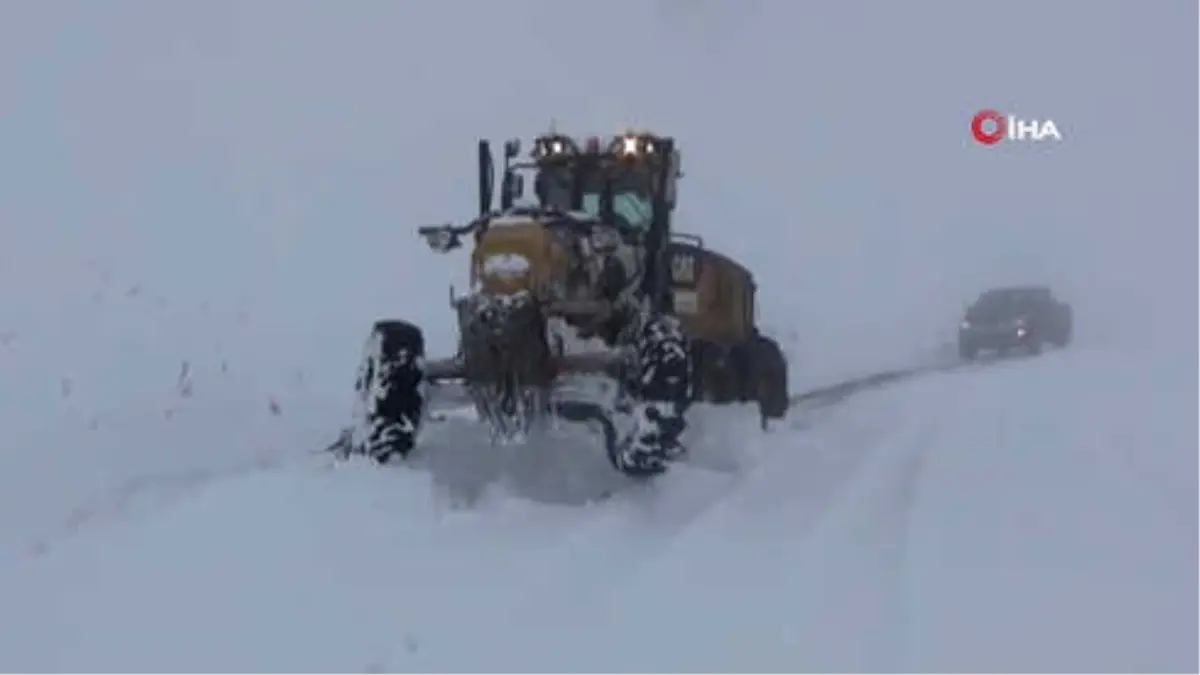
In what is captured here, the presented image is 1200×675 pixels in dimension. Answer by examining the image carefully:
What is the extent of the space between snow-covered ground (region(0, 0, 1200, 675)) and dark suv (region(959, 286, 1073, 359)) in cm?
225

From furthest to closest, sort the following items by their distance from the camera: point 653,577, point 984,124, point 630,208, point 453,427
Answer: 1. point 984,124
2. point 630,208
3. point 453,427
4. point 653,577

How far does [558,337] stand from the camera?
11234mm

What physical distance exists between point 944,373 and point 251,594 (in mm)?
16837

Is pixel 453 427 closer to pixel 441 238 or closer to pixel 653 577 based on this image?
pixel 441 238

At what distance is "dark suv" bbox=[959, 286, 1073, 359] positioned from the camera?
96.6ft

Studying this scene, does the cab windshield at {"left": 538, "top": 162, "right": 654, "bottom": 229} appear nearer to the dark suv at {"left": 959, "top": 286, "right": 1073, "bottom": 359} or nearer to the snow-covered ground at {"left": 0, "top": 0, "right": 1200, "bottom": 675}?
the snow-covered ground at {"left": 0, "top": 0, "right": 1200, "bottom": 675}

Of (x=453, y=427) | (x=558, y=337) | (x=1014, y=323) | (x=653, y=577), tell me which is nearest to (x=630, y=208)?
(x=558, y=337)

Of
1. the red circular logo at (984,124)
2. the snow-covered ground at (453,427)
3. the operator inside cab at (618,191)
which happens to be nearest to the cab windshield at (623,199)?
the operator inside cab at (618,191)

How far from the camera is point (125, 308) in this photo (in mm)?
16828

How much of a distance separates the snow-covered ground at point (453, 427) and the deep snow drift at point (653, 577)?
0.10 feet

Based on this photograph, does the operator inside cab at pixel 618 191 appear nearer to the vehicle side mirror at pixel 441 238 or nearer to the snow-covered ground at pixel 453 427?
the vehicle side mirror at pixel 441 238

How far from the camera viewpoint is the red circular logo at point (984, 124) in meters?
58.4

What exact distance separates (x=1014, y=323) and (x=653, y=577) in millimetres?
23313

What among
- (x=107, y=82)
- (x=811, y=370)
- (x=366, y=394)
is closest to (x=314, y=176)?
(x=107, y=82)
